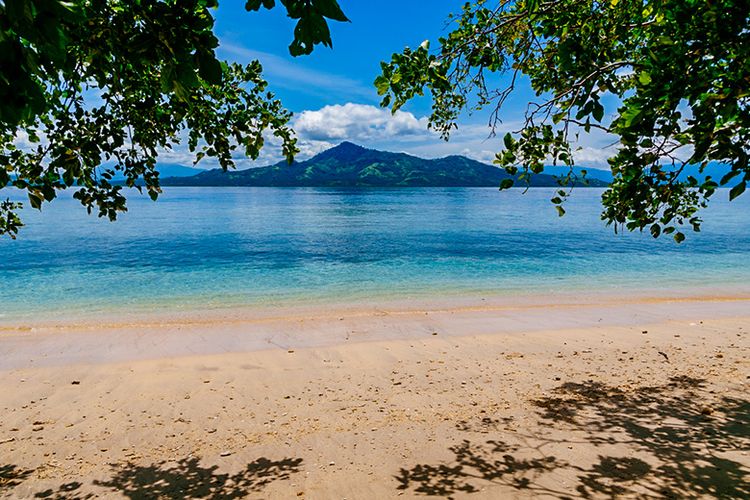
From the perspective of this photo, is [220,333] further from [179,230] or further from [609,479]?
[179,230]

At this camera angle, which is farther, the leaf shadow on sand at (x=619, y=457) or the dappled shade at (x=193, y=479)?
the dappled shade at (x=193, y=479)

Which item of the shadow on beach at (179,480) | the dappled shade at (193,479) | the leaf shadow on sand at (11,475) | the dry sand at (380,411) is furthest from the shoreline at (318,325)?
the dappled shade at (193,479)

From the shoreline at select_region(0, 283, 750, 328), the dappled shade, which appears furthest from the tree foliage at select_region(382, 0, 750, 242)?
the shoreline at select_region(0, 283, 750, 328)

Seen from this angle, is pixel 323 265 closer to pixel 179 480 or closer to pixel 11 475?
pixel 11 475

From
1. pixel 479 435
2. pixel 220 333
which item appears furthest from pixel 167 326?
pixel 479 435

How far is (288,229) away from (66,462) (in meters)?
52.3

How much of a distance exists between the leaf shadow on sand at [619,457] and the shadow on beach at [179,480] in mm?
2053

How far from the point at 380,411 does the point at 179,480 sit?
3764mm

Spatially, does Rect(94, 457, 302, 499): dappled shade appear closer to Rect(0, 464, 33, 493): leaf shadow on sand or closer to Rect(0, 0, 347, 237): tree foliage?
Rect(0, 464, 33, 493): leaf shadow on sand

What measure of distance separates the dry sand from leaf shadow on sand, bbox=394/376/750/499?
3 centimetres

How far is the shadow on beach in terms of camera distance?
20.0 feet

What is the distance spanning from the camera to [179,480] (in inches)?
253

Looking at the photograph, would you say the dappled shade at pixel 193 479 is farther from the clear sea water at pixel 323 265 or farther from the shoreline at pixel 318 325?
the clear sea water at pixel 323 265

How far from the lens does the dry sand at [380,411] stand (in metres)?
6.21
